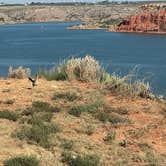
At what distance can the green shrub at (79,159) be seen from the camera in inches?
293

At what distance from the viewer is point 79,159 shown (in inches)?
298

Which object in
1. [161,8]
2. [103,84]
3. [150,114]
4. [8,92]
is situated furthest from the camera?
[161,8]

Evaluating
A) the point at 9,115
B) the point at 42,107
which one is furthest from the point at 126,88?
the point at 9,115

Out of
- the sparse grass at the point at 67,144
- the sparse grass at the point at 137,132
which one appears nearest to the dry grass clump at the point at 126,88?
the sparse grass at the point at 137,132

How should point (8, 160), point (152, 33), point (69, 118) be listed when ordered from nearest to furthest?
point (8, 160) < point (69, 118) < point (152, 33)

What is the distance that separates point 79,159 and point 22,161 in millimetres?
873

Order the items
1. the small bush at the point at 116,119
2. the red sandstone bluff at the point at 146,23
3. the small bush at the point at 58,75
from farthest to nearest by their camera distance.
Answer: the red sandstone bluff at the point at 146,23 → the small bush at the point at 58,75 → the small bush at the point at 116,119

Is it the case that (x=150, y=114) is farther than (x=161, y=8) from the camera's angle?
No

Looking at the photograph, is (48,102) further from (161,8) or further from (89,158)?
(161,8)

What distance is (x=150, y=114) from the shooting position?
35.1ft

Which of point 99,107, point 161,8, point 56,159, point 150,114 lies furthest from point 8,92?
point 161,8

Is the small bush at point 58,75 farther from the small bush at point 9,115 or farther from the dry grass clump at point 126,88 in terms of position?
the small bush at point 9,115

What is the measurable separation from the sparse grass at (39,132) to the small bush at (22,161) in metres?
0.83

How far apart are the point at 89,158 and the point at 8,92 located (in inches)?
180
